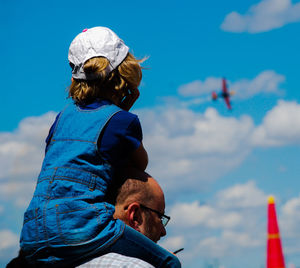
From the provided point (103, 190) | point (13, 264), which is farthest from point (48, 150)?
point (13, 264)

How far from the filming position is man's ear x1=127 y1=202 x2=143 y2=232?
2990mm

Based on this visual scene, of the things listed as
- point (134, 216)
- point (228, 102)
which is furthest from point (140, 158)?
point (228, 102)

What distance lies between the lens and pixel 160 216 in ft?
10.2

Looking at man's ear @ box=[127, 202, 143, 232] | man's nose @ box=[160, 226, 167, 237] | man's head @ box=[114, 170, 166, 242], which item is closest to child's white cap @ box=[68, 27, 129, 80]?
man's head @ box=[114, 170, 166, 242]

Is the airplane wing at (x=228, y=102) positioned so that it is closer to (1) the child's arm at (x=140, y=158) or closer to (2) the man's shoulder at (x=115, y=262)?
(1) the child's arm at (x=140, y=158)

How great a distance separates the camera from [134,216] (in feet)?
9.86

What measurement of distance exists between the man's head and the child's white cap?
648 millimetres

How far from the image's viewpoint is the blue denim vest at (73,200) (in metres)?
2.75

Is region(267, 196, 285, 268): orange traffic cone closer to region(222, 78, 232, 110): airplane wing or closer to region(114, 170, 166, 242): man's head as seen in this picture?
region(114, 170, 166, 242): man's head

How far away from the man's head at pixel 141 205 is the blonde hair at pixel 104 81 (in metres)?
0.49

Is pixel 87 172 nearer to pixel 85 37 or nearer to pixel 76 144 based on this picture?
pixel 76 144

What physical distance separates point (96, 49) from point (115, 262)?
121 centimetres

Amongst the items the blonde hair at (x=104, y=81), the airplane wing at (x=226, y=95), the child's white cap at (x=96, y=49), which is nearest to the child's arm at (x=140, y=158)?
the blonde hair at (x=104, y=81)

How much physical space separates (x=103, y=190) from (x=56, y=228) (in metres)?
0.32
